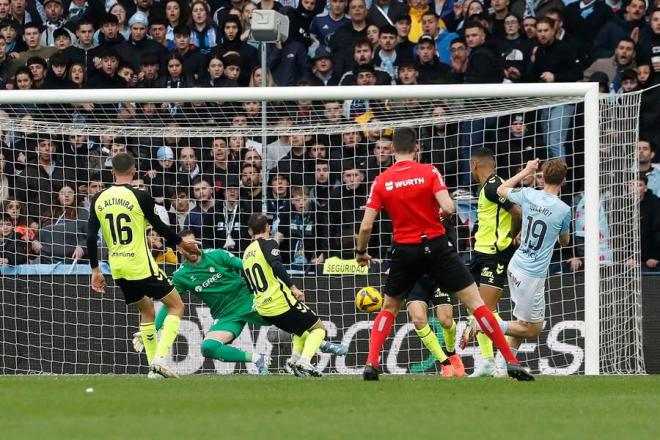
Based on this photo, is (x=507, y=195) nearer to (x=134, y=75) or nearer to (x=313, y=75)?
(x=313, y=75)

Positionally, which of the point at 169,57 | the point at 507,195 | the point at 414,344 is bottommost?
the point at 414,344

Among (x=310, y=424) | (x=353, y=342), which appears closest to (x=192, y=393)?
(x=310, y=424)

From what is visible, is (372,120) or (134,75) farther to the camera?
(134,75)

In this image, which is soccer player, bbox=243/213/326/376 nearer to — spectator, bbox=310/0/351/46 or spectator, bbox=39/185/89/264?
spectator, bbox=39/185/89/264

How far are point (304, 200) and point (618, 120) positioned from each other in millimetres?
3958

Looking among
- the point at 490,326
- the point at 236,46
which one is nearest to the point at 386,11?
the point at 236,46

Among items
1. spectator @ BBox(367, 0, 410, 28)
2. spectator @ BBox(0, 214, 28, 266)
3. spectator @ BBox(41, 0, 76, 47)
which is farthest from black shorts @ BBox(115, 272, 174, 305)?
spectator @ BBox(41, 0, 76, 47)

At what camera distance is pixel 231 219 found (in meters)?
16.4

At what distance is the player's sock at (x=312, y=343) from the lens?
1336 centimetres

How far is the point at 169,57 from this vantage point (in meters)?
18.6

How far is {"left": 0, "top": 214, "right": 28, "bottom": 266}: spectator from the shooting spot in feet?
52.5

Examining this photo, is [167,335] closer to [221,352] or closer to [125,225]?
[125,225]

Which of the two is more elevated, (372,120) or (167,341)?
(372,120)

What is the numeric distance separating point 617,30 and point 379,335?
7.77 m
